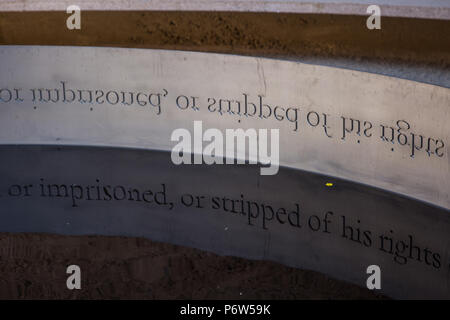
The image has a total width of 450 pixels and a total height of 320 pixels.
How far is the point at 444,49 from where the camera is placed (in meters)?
4.17

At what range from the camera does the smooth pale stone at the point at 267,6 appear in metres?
4.13

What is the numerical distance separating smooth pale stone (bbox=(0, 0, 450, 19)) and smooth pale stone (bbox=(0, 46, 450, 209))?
0.33m

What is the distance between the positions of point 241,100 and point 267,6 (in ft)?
2.30

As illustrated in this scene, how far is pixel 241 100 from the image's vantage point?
426cm

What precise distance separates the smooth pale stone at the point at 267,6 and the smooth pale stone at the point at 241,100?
1.08 ft

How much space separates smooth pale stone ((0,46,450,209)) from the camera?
11.9ft

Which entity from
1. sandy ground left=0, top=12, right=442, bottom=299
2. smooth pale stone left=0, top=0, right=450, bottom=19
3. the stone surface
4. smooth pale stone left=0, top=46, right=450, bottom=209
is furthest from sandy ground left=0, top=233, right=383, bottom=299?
smooth pale stone left=0, top=0, right=450, bottom=19

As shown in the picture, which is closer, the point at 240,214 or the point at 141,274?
the point at 141,274

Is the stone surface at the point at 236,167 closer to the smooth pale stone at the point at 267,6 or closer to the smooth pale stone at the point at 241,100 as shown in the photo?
the smooth pale stone at the point at 241,100

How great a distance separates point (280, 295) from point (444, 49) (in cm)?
231

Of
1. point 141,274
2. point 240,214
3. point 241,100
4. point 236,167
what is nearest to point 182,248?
point 141,274

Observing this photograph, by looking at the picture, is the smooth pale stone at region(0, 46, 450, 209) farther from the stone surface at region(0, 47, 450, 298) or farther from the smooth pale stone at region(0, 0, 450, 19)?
the smooth pale stone at region(0, 0, 450, 19)

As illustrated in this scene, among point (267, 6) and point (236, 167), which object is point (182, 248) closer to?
point (236, 167)

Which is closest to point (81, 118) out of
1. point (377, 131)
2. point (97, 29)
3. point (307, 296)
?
point (97, 29)
